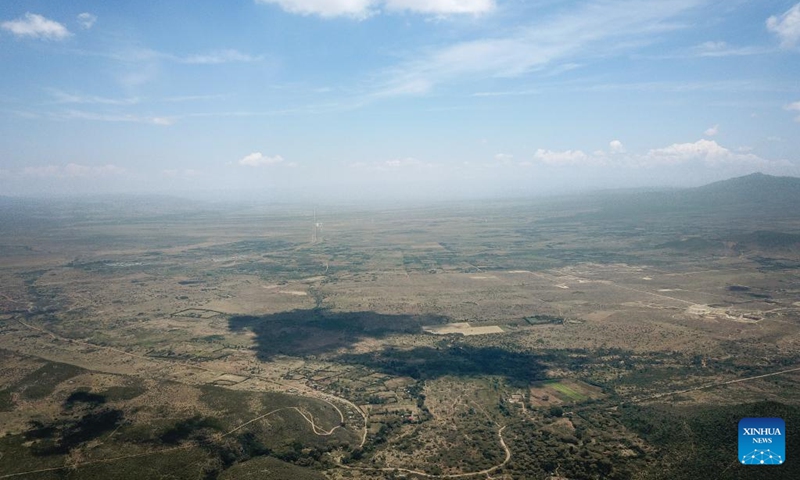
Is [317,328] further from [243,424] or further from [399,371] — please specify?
[243,424]

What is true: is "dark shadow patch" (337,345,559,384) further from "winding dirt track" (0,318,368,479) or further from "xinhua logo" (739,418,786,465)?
"xinhua logo" (739,418,786,465)

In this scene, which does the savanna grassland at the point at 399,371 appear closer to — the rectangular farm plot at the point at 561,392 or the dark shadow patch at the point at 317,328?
the rectangular farm plot at the point at 561,392

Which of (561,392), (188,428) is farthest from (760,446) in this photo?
(188,428)

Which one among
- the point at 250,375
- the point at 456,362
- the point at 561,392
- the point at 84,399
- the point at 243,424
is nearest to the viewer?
the point at 243,424

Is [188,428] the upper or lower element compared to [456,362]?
upper

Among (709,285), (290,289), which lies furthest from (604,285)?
(290,289)

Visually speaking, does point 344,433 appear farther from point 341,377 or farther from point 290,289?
point 290,289

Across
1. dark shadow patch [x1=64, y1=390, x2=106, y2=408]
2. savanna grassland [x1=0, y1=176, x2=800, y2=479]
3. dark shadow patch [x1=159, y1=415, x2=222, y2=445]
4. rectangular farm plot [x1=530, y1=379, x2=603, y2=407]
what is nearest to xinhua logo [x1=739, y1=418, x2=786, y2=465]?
savanna grassland [x1=0, y1=176, x2=800, y2=479]
